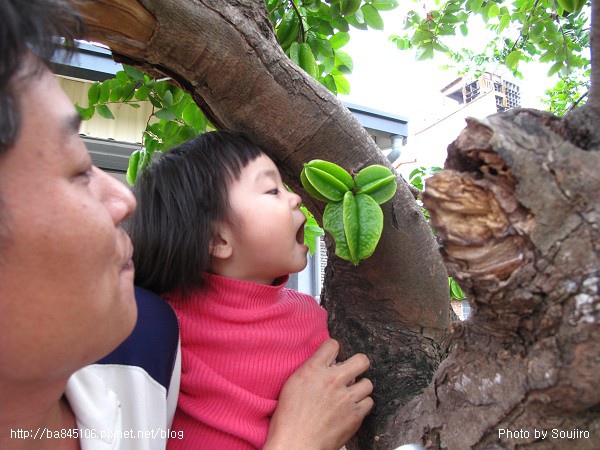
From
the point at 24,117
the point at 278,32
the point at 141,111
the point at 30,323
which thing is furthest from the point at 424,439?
the point at 141,111

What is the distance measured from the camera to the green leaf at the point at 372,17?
4.82 feet

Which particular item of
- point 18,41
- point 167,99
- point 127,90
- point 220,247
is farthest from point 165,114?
point 18,41

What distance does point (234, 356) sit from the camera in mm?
974

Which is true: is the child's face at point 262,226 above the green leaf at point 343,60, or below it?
below

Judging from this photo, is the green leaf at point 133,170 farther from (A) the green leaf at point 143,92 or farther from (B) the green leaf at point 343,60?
(B) the green leaf at point 343,60

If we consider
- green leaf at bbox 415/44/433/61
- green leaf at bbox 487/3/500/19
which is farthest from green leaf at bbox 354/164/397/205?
green leaf at bbox 487/3/500/19

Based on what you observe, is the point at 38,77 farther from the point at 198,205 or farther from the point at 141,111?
the point at 141,111

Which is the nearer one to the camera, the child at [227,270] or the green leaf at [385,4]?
the child at [227,270]

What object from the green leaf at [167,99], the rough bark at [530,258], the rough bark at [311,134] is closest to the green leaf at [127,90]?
the green leaf at [167,99]

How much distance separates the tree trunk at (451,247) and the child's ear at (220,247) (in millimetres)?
217

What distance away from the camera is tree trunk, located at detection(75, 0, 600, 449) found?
595 millimetres

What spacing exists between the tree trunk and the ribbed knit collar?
0.20 m

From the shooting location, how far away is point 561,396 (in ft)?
1.98

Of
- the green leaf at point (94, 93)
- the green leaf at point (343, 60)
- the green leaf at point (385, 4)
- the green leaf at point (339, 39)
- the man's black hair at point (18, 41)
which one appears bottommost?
the man's black hair at point (18, 41)
